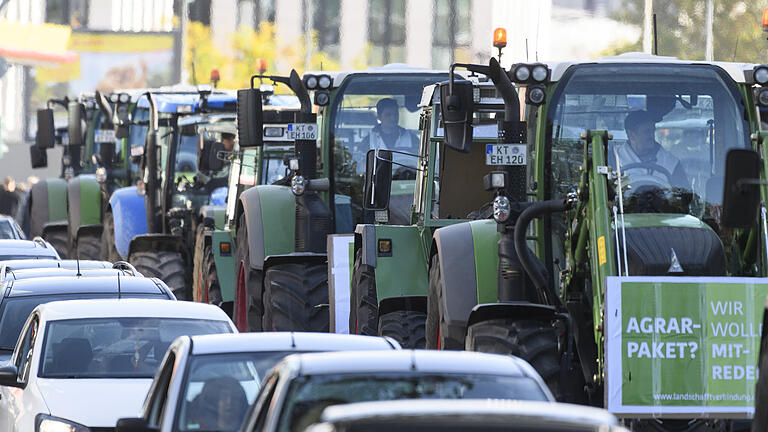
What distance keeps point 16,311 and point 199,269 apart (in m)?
6.55

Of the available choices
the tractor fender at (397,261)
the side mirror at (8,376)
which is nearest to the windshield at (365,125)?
the tractor fender at (397,261)

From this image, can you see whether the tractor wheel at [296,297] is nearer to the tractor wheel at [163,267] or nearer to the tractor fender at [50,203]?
the tractor wheel at [163,267]

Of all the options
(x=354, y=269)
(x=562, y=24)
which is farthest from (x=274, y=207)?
(x=562, y=24)

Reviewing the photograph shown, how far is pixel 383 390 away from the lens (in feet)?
20.8

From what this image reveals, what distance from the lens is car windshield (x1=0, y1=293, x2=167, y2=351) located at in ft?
41.4

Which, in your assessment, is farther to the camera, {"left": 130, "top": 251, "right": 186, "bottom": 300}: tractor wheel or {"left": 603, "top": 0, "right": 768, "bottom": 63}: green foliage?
{"left": 603, "top": 0, "right": 768, "bottom": 63}: green foliage

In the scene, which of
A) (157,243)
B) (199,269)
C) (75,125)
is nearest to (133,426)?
(199,269)

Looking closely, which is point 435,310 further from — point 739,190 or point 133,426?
point 133,426

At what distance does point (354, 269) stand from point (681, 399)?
4.78 meters

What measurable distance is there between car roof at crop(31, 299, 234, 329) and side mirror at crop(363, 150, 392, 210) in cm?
235

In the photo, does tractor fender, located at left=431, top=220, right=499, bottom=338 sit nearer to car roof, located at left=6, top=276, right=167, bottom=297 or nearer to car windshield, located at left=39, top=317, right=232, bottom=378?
car windshield, located at left=39, top=317, right=232, bottom=378

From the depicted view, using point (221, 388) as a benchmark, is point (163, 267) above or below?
below

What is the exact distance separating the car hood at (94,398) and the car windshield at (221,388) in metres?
2.14

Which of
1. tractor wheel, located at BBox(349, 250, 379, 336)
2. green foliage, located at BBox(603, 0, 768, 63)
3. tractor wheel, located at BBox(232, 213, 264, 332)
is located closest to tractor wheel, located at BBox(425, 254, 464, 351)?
tractor wheel, located at BBox(349, 250, 379, 336)
